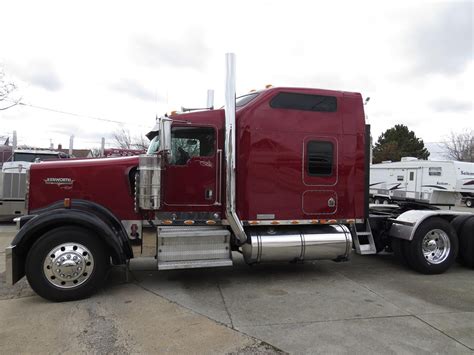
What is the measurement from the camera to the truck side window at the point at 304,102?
6.46m

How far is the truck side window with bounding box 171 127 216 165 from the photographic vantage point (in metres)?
6.26

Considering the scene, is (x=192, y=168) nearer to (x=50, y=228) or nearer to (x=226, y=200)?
(x=226, y=200)

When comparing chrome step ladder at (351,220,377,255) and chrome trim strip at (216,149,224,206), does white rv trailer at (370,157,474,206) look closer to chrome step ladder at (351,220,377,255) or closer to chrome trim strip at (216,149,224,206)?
chrome step ladder at (351,220,377,255)

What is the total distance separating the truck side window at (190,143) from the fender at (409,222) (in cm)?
355

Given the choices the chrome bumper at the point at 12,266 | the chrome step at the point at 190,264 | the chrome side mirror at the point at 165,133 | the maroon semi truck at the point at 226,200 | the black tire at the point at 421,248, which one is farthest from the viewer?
the black tire at the point at 421,248

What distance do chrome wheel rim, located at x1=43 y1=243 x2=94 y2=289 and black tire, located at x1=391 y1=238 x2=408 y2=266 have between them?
515 centimetres

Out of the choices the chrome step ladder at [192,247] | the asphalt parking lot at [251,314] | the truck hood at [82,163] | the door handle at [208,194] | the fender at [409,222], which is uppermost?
the truck hood at [82,163]

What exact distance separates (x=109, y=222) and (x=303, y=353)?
3319mm

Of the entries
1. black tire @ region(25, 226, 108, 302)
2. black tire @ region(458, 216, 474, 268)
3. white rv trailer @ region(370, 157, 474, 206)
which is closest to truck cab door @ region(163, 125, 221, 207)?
black tire @ region(25, 226, 108, 302)

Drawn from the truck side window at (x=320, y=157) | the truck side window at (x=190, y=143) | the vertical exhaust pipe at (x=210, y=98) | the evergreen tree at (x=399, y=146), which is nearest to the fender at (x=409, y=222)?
the truck side window at (x=320, y=157)

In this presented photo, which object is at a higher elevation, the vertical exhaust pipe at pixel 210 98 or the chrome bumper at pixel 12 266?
the vertical exhaust pipe at pixel 210 98

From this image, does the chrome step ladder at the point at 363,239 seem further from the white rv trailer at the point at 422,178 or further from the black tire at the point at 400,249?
the white rv trailer at the point at 422,178

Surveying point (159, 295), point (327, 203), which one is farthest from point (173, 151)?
point (327, 203)

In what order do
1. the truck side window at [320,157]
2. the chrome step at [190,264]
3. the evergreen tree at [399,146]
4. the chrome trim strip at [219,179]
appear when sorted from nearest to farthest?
the chrome step at [190,264] < the chrome trim strip at [219,179] < the truck side window at [320,157] < the evergreen tree at [399,146]
